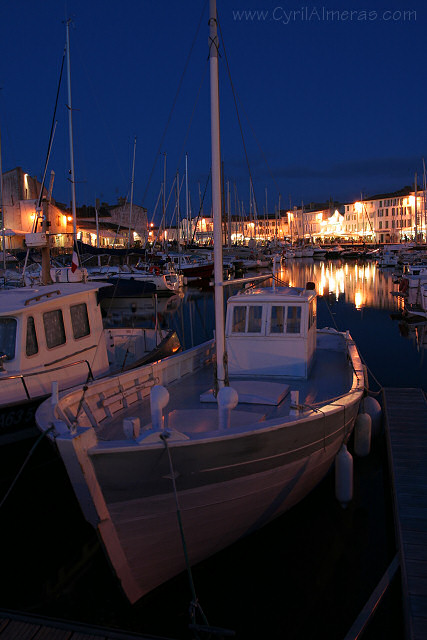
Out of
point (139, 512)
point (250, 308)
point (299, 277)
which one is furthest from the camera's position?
point (299, 277)

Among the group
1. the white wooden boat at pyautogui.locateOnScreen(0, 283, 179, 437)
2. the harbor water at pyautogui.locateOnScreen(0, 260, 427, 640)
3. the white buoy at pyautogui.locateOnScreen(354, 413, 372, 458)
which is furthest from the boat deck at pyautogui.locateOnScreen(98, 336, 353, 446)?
the white wooden boat at pyautogui.locateOnScreen(0, 283, 179, 437)

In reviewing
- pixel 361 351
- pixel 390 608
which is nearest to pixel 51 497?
pixel 390 608

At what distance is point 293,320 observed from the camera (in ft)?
33.6

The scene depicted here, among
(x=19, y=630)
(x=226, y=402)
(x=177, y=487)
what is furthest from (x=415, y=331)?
(x=19, y=630)

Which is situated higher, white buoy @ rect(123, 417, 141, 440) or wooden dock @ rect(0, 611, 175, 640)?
white buoy @ rect(123, 417, 141, 440)

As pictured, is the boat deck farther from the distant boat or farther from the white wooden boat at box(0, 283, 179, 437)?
the white wooden boat at box(0, 283, 179, 437)

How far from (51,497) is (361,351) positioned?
51.9ft

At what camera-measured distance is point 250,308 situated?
34.3 feet

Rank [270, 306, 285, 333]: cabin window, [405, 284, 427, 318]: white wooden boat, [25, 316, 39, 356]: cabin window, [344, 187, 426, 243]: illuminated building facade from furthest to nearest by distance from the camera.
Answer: [344, 187, 426, 243]: illuminated building facade < [405, 284, 427, 318]: white wooden boat < [270, 306, 285, 333]: cabin window < [25, 316, 39, 356]: cabin window

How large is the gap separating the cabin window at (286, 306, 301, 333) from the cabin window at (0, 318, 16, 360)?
17.8 feet

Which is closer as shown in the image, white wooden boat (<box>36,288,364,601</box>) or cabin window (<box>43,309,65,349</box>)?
white wooden boat (<box>36,288,364,601</box>)

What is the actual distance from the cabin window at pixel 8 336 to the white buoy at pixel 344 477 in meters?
6.38

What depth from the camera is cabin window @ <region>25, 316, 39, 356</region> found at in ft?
32.3

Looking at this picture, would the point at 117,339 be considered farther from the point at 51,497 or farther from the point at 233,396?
the point at 233,396
